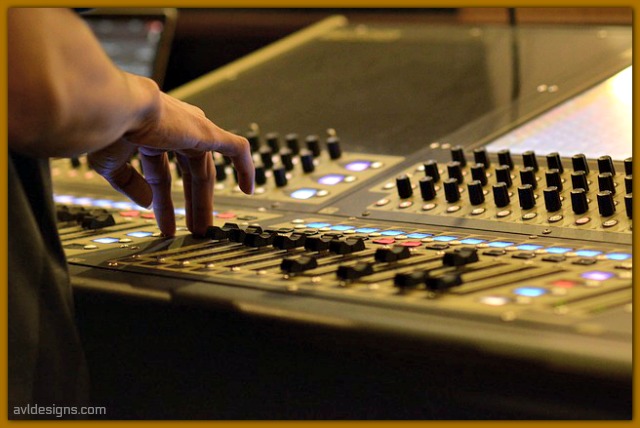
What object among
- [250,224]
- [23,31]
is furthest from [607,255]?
[23,31]

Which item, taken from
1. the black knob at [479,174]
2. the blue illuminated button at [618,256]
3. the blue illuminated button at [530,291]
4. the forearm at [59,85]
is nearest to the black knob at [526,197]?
the black knob at [479,174]

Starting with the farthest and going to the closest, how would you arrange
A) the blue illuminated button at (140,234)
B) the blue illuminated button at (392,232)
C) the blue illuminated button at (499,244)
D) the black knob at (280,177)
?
1. the black knob at (280,177)
2. the blue illuminated button at (140,234)
3. the blue illuminated button at (392,232)
4. the blue illuminated button at (499,244)

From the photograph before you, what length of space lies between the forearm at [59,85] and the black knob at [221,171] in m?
0.66

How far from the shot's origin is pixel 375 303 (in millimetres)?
1024

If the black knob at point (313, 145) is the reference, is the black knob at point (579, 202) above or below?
below

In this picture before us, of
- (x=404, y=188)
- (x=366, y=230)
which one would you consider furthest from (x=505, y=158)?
(x=366, y=230)

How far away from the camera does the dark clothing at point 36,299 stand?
1.14 meters

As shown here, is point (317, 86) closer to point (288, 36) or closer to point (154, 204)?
point (288, 36)

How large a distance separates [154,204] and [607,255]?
59 centimetres

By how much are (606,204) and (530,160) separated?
0.20 metres

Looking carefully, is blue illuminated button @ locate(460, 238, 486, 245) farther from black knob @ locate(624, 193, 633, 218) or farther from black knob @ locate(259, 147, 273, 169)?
black knob @ locate(259, 147, 273, 169)

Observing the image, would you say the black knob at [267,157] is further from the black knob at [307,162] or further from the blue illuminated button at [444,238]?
the blue illuminated button at [444,238]

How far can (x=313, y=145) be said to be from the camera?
172cm

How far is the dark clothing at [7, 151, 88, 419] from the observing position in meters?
1.14
